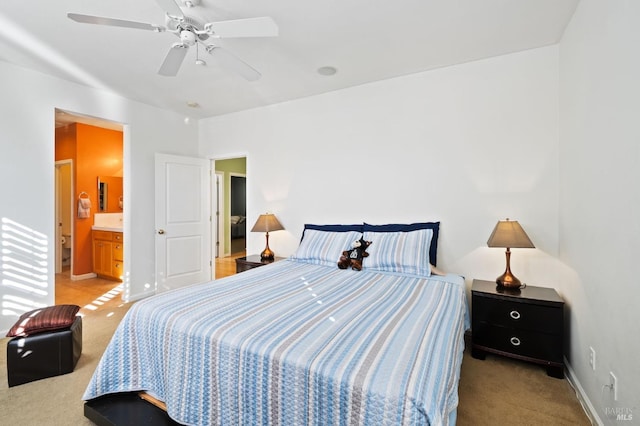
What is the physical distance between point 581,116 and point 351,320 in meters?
2.10

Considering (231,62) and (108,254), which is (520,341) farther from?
(108,254)

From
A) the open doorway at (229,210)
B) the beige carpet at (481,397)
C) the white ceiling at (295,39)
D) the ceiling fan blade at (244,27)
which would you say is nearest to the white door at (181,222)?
the white ceiling at (295,39)

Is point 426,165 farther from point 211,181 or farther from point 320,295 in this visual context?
point 211,181

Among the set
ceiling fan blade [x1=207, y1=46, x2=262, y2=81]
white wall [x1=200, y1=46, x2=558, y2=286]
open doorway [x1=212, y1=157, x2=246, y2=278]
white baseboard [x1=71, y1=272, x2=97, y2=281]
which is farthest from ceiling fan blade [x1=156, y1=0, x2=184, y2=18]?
white baseboard [x1=71, y1=272, x2=97, y2=281]

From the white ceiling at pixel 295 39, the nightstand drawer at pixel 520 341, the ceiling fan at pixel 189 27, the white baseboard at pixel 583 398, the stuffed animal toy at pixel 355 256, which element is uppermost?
the white ceiling at pixel 295 39

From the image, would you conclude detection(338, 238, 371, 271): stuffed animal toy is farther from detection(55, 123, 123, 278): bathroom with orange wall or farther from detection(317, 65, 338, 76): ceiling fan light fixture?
detection(55, 123, 123, 278): bathroom with orange wall

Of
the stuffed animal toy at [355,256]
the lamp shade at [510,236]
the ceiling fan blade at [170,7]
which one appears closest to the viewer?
the ceiling fan blade at [170,7]

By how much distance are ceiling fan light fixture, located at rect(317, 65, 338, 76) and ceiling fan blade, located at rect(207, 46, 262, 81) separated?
1.00 m

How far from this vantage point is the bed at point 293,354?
1.05 meters

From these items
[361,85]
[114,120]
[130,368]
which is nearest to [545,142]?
[361,85]

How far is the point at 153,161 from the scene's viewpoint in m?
4.28

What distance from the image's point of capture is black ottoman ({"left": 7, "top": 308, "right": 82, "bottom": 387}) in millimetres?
2137

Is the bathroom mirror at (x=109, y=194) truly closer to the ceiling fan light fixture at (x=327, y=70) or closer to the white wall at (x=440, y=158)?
the white wall at (x=440, y=158)

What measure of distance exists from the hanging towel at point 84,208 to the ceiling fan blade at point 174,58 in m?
4.07
